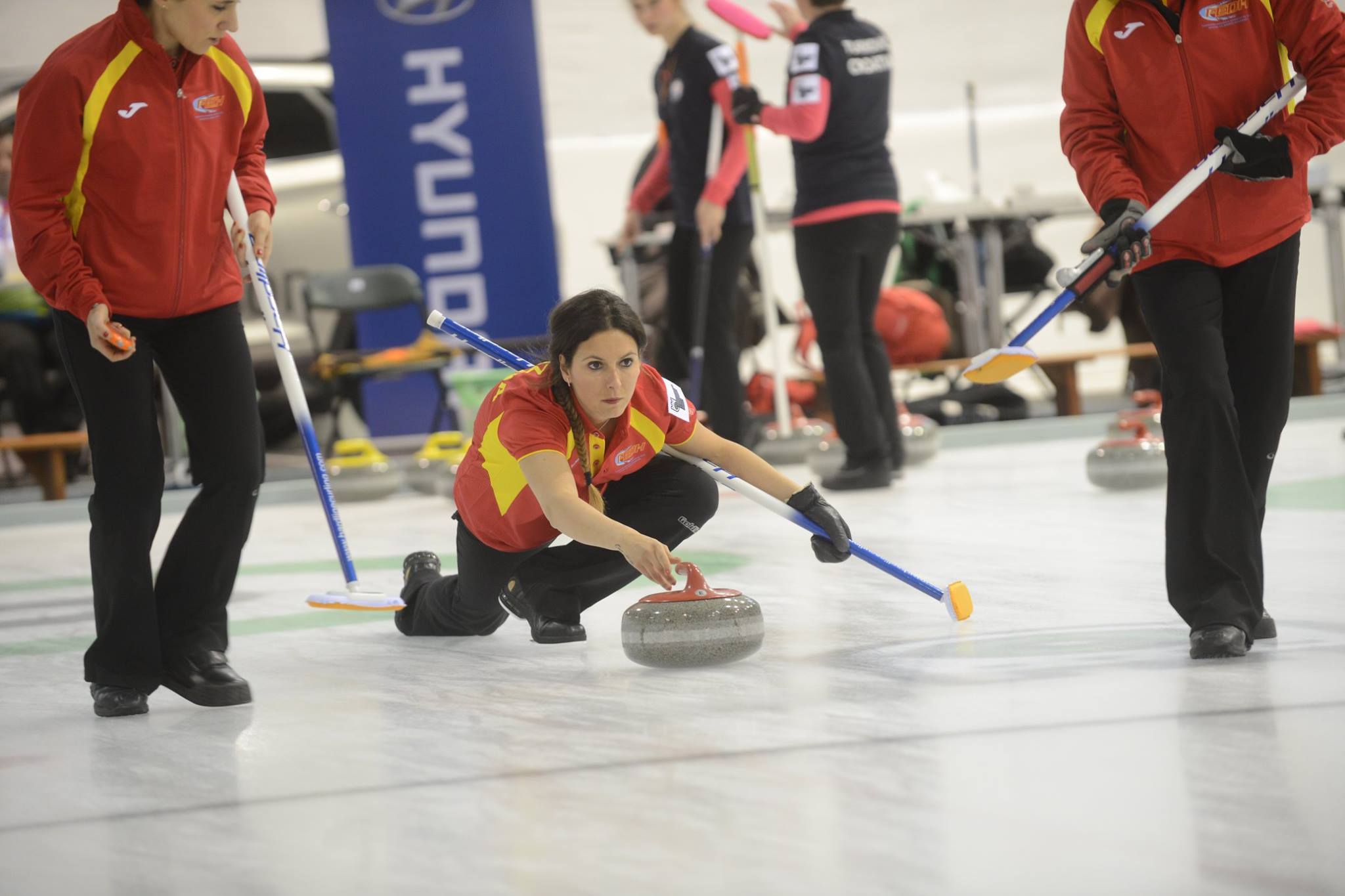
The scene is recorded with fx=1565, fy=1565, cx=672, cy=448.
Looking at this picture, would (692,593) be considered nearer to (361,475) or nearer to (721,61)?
(721,61)

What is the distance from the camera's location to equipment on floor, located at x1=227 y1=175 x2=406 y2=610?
106 inches

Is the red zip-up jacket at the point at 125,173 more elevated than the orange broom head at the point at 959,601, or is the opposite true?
the red zip-up jacket at the point at 125,173

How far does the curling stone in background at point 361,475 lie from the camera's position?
6070mm

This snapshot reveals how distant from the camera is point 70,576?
174 inches

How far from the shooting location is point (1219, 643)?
7.57 ft

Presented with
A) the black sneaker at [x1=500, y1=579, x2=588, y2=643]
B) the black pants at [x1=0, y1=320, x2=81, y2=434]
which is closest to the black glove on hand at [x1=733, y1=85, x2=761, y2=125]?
the black sneaker at [x1=500, y1=579, x2=588, y2=643]

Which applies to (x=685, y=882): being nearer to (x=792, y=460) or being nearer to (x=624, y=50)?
(x=792, y=460)

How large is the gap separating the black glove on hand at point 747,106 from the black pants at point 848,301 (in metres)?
0.41

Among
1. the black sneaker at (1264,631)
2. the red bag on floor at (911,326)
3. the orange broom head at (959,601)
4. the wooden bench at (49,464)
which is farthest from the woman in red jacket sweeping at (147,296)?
the red bag on floor at (911,326)

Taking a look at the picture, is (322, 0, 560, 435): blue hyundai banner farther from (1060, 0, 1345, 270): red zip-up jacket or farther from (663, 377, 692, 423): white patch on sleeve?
(1060, 0, 1345, 270): red zip-up jacket

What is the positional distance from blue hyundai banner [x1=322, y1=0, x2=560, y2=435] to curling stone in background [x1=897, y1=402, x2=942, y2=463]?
2315 millimetres

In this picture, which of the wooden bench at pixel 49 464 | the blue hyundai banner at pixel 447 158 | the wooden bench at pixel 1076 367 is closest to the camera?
the wooden bench at pixel 49 464

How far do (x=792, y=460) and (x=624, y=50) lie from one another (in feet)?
13.8

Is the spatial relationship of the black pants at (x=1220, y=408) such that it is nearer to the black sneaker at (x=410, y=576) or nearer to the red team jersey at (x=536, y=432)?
the red team jersey at (x=536, y=432)
